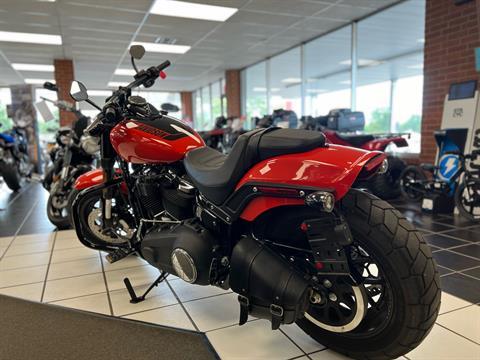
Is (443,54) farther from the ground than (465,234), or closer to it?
farther from the ground

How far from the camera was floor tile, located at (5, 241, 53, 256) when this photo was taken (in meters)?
2.84

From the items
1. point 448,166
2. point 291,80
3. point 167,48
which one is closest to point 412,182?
point 448,166

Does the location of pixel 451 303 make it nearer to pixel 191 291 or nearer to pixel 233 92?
pixel 191 291

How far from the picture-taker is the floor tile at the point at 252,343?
4.80 feet

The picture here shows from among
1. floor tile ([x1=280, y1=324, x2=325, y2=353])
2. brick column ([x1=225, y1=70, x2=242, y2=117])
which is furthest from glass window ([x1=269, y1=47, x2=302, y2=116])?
floor tile ([x1=280, y1=324, x2=325, y2=353])

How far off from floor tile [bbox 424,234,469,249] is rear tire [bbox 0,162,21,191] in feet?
18.5

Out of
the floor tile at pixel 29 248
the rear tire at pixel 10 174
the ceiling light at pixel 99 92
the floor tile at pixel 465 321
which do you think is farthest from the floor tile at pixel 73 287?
the ceiling light at pixel 99 92

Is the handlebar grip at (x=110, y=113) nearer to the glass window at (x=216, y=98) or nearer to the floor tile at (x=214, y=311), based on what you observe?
the floor tile at (x=214, y=311)

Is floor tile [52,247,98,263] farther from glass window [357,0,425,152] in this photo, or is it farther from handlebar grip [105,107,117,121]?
glass window [357,0,425,152]

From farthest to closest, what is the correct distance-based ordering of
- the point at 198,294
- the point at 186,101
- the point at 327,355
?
the point at 186,101
the point at 198,294
the point at 327,355

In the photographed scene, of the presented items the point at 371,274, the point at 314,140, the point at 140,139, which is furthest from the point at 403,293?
the point at 140,139

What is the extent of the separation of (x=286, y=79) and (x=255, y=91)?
147cm

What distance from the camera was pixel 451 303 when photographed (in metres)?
1.82

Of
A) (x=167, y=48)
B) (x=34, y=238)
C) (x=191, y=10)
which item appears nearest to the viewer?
(x=34, y=238)
